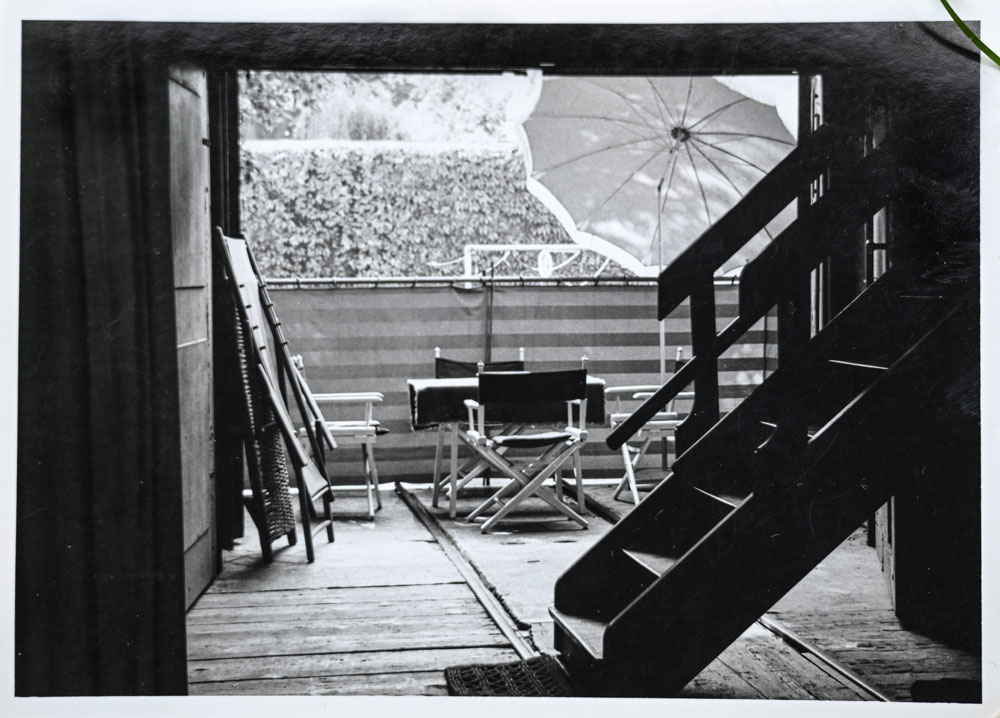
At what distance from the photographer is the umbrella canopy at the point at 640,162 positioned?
14.6 feet

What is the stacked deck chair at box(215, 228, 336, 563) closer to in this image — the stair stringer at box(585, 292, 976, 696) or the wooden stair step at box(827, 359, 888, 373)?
the stair stringer at box(585, 292, 976, 696)

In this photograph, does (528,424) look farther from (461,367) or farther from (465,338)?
(465,338)

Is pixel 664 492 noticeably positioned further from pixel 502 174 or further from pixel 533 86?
pixel 502 174

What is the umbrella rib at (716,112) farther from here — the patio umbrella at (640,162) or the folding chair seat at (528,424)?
the folding chair seat at (528,424)

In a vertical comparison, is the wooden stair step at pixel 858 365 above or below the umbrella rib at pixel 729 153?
below

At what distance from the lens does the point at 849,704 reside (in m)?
3.01

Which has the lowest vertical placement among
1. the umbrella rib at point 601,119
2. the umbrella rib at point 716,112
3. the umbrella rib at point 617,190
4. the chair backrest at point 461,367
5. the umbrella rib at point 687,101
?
the chair backrest at point 461,367

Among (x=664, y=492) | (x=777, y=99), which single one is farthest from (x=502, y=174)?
(x=664, y=492)

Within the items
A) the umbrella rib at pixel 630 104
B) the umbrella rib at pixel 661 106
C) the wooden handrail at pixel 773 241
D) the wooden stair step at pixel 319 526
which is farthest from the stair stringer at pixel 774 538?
the wooden stair step at pixel 319 526

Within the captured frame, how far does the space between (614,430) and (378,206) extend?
3.16 meters

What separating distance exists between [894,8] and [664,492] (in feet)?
5.58

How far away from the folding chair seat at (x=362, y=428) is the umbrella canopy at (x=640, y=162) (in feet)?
6.22

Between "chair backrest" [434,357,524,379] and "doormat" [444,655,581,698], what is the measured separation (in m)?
3.73

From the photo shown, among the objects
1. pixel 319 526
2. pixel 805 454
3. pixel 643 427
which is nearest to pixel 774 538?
pixel 805 454
